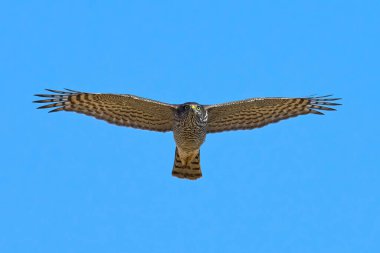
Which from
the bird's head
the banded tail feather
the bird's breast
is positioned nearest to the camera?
the bird's head

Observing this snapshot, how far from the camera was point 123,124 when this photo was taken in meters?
21.6

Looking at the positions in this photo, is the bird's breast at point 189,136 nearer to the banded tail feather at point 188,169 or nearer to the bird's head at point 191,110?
the bird's head at point 191,110

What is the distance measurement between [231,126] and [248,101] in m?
0.93

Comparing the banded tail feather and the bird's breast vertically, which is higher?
the bird's breast

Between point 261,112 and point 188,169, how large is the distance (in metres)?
2.07

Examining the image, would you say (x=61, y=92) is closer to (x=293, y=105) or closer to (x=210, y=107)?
(x=210, y=107)

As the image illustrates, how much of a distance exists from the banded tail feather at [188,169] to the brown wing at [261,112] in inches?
31.2

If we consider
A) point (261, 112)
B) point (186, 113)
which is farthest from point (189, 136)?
point (261, 112)

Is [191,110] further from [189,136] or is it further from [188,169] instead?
[188,169]

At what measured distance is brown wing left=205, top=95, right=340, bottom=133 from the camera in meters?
21.7

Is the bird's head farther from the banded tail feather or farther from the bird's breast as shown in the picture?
the banded tail feather

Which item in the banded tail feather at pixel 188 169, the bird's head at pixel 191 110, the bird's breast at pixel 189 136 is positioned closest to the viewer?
the bird's head at pixel 191 110

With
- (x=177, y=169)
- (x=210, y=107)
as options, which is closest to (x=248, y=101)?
(x=210, y=107)

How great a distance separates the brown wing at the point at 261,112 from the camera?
21672mm
